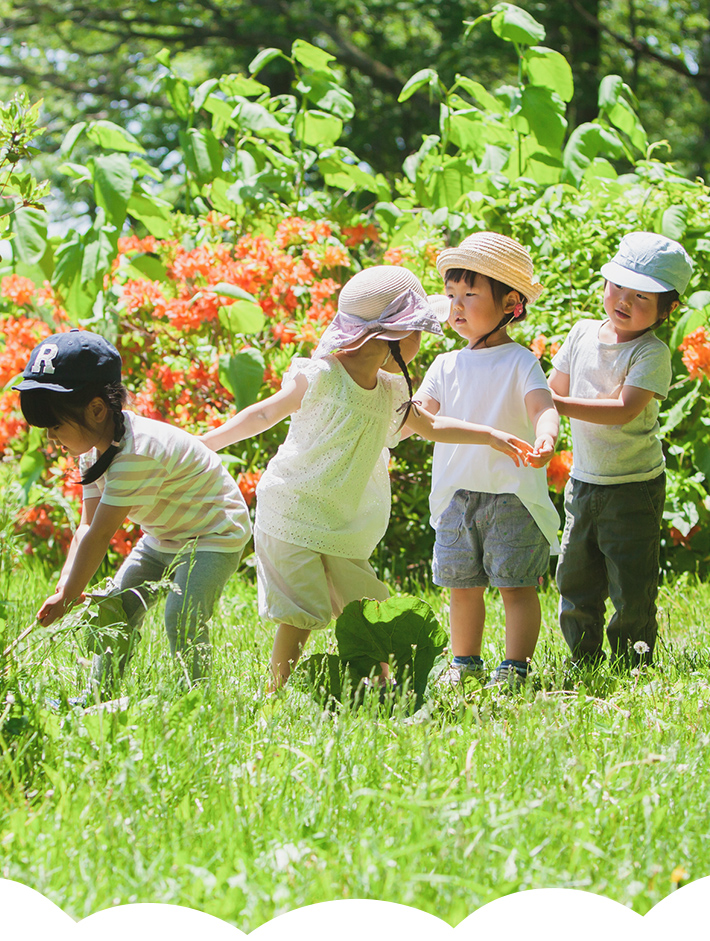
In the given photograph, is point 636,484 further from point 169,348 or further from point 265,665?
point 169,348

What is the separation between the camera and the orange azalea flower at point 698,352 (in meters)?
3.24

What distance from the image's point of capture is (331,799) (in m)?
1.68

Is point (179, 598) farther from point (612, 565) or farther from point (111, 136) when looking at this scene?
point (111, 136)

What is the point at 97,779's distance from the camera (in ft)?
5.52

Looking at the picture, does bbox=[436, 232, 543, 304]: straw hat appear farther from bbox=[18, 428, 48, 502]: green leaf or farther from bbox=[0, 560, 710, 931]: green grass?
bbox=[18, 428, 48, 502]: green leaf

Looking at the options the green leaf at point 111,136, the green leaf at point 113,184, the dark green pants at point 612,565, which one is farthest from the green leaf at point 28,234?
the dark green pants at point 612,565

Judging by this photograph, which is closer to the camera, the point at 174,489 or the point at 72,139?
the point at 174,489

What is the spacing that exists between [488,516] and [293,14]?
11801 mm

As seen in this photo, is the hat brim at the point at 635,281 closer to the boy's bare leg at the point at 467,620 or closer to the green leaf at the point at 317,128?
the boy's bare leg at the point at 467,620

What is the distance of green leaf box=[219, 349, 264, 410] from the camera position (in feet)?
12.0

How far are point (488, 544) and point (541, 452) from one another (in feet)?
1.53

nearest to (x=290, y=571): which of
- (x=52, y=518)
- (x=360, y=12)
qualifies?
(x=52, y=518)

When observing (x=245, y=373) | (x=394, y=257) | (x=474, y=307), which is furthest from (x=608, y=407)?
(x=394, y=257)

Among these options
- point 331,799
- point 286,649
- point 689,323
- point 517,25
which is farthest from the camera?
point 517,25
